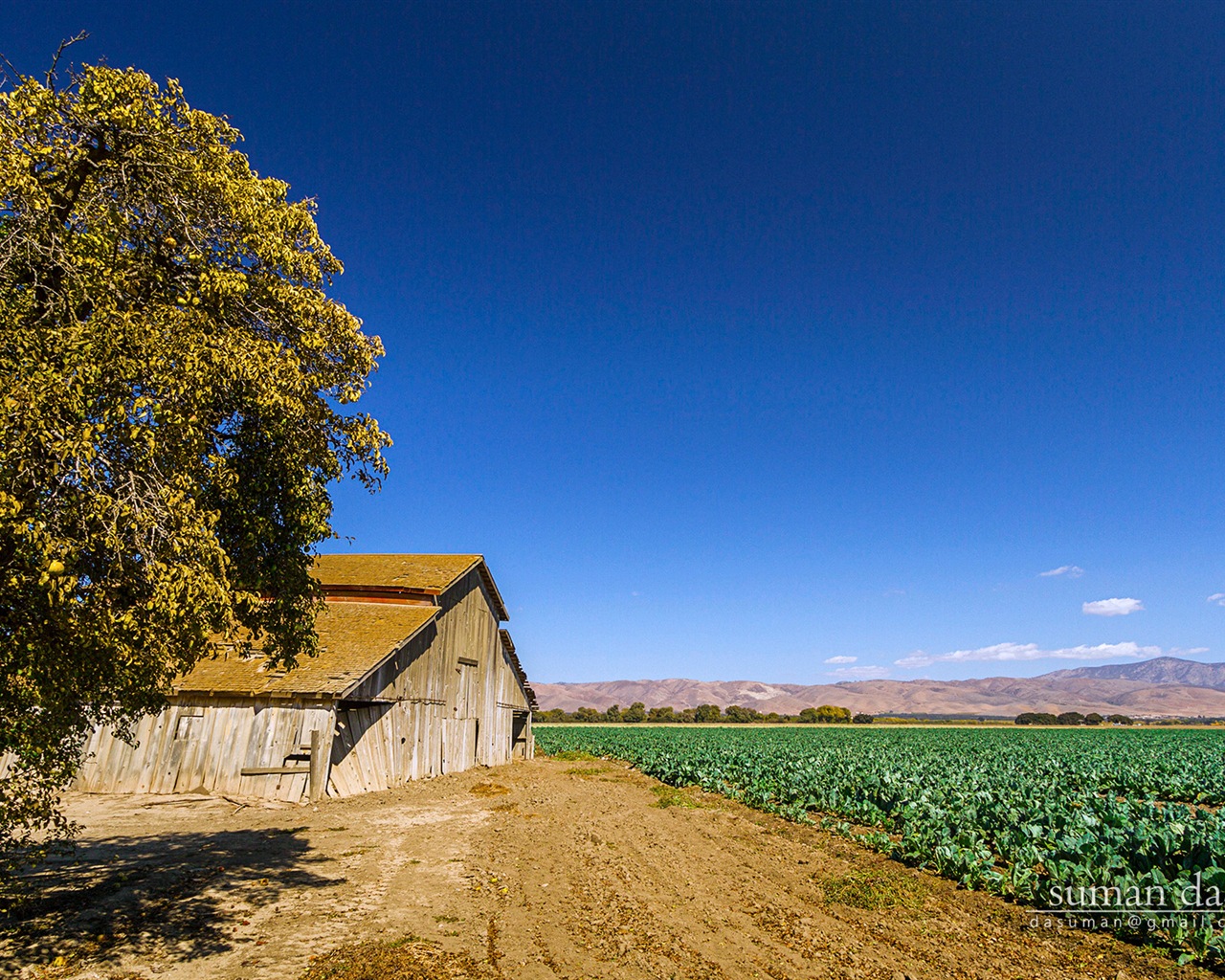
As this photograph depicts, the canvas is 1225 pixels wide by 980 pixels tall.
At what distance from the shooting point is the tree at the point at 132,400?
5.82 m

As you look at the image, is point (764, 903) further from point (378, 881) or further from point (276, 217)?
point (276, 217)

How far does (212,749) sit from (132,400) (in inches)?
656

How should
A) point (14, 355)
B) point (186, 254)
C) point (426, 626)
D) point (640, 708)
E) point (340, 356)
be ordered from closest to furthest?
point (14, 355)
point (186, 254)
point (340, 356)
point (426, 626)
point (640, 708)

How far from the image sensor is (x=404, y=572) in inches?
1102

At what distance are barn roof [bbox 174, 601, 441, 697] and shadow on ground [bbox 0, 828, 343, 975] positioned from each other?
200 inches

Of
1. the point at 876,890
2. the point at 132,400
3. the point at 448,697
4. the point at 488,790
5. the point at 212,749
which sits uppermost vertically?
the point at 132,400

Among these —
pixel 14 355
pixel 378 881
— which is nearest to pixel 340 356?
pixel 14 355

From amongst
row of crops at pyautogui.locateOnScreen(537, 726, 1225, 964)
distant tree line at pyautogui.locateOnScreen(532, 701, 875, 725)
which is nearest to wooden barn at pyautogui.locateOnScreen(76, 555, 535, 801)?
row of crops at pyautogui.locateOnScreen(537, 726, 1225, 964)

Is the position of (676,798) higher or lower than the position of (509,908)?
lower

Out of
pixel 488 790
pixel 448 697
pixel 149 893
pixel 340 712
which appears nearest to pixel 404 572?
pixel 448 697

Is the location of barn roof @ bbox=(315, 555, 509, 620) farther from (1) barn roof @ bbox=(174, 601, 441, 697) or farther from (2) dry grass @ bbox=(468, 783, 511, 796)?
(2) dry grass @ bbox=(468, 783, 511, 796)

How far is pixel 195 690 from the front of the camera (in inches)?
740

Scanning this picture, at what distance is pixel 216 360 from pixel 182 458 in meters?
1.14

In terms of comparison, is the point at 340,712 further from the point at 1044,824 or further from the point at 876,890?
the point at 1044,824
